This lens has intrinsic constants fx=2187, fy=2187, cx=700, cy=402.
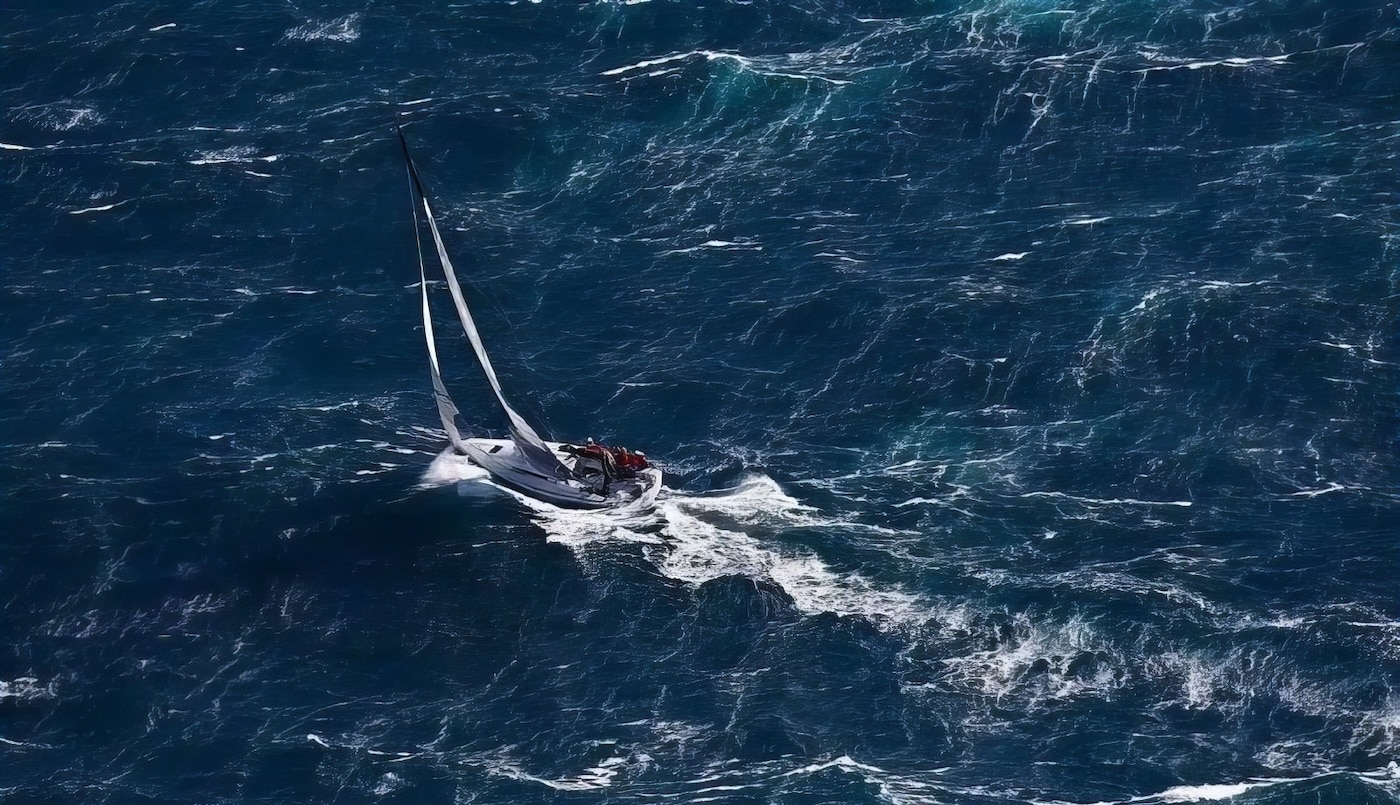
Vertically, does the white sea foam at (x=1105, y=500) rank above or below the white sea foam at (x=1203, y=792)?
above

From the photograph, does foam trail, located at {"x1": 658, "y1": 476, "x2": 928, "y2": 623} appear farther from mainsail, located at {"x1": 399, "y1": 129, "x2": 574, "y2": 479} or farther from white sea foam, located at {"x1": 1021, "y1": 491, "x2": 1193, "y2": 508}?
white sea foam, located at {"x1": 1021, "y1": 491, "x2": 1193, "y2": 508}

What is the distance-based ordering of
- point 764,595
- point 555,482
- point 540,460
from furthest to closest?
point 540,460 → point 555,482 → point 764,595

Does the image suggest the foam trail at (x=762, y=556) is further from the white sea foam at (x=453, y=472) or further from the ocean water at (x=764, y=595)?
the white sea foam at (x=453, y=472)

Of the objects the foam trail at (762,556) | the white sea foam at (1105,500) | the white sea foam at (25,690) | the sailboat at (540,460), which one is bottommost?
the white sea foam at (25,690)

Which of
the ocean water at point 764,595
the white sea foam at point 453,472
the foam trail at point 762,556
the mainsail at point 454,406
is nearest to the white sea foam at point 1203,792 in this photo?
the ocean water at point 764,595

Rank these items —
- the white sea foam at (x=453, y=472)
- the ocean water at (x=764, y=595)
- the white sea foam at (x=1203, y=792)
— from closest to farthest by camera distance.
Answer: the white sea foam at (x=1203, y=792), the ocean water at (x=764, y=595), the white sea foam at (x=453, y=472)

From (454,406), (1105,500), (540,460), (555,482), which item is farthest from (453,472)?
(1105,500)

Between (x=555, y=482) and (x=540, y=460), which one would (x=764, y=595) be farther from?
(x=540, y=460)

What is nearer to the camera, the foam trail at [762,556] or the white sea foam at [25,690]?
the white sea foam at [25,690]
